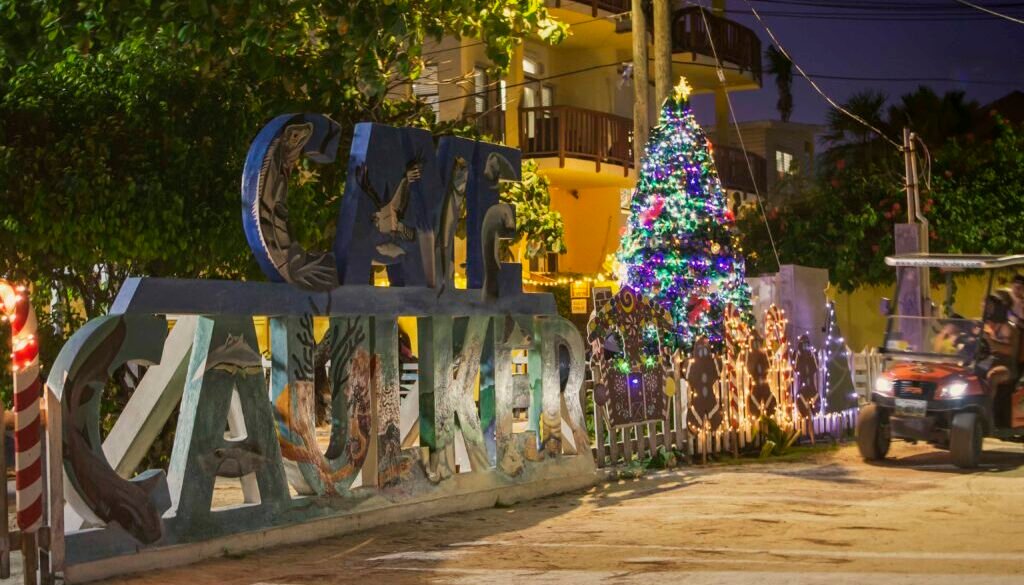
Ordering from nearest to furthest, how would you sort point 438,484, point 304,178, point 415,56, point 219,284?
point 219,284
point 438,484
point 415,56
point 304,178

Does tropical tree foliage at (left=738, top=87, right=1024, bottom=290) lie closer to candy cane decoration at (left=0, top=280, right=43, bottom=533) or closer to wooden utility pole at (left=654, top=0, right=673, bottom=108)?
wooden utility pole at (left=654, top=0, right=673, bottom=108)

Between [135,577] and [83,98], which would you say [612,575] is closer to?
[135,577]

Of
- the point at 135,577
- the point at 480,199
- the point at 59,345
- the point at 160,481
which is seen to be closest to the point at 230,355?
the point at 160,481

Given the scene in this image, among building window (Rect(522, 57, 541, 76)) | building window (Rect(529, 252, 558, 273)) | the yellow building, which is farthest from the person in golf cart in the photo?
building window (Rect(522, 57, 541, 76))

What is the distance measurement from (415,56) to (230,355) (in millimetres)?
5365

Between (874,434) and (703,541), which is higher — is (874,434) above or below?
above

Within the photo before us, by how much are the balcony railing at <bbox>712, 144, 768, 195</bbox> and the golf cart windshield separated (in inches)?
717

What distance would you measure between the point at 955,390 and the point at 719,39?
20.0 metres

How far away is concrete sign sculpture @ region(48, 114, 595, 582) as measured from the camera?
855 centimetres

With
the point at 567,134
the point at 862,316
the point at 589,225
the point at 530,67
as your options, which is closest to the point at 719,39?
the point at 589,225

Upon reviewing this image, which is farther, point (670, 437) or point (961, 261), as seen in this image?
point (961, 261)

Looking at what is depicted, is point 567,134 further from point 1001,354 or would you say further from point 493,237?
point 493,237

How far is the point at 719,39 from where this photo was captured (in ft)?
108

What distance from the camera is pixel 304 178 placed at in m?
15.0
